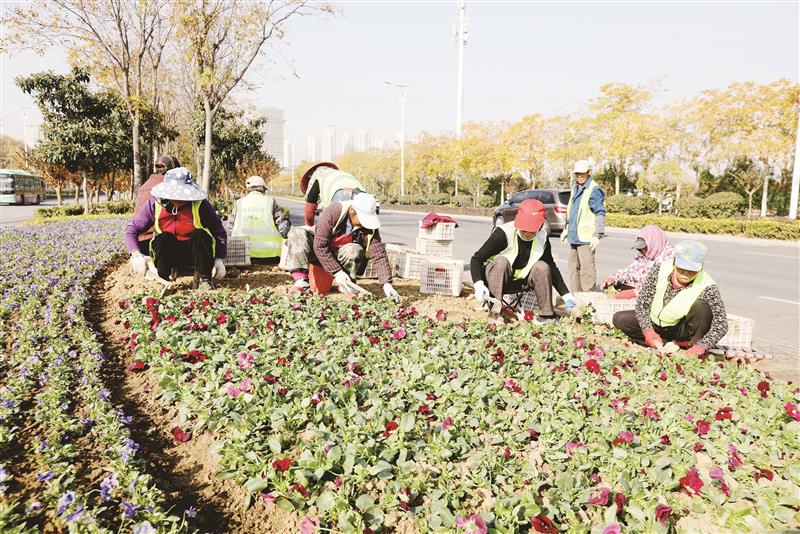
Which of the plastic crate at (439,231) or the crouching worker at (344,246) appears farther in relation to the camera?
the plastic crate at (439,231)

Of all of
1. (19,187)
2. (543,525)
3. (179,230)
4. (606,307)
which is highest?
(19,187)

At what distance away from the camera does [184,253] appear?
5.14 m

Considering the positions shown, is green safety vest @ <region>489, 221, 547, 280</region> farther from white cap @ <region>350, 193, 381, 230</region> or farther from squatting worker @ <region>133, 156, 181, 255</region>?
squatting worker @ <region>133, 156, 181, 255</region>

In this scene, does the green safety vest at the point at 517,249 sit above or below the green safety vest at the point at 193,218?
below

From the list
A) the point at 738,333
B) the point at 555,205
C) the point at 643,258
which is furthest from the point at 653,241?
the point at 555,205

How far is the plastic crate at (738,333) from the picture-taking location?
440 centimetres

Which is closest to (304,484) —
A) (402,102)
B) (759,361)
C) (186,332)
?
(186,332)

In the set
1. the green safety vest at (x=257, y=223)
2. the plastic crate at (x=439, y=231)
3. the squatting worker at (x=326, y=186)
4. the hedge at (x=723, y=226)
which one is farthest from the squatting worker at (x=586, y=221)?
the hedge at (x=723, y=226)

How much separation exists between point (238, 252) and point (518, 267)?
3.53 m

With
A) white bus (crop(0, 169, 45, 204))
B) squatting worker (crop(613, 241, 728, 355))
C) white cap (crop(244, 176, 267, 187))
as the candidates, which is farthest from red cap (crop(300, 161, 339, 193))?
white bus (crop(0, 169, 45, 204))

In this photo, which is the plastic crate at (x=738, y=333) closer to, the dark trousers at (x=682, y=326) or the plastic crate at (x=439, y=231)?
the dark trousers at (x=682, y=326)

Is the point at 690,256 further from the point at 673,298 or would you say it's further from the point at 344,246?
the point at 344,246

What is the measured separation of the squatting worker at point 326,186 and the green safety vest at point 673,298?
277 cm

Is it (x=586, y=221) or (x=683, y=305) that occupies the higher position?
(x=586, y=221)
